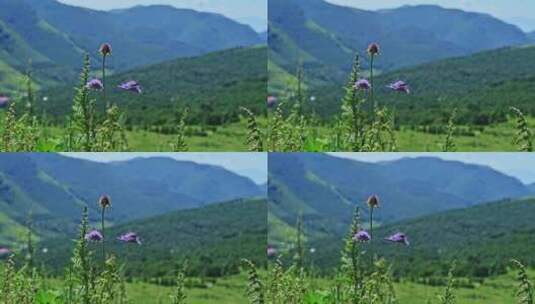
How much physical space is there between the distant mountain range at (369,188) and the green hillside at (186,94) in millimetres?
482

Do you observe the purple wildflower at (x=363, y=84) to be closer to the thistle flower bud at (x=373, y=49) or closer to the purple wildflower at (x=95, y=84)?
the thistle flower bud at (x=373, y=49)

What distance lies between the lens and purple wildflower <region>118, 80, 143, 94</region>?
22.1 feet

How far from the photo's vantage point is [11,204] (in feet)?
22.6

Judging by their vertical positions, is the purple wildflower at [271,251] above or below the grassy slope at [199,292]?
above

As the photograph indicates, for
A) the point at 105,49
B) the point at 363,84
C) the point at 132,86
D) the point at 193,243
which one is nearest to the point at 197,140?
the point at 132,86

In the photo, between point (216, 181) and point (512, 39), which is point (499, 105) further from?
point (216, 181)

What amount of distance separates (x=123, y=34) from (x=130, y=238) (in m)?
1.48

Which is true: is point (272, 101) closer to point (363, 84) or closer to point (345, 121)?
point (345, 121)

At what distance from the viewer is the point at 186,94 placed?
6.87m

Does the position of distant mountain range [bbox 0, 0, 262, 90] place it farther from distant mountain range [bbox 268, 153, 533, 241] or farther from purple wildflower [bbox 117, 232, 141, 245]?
purple wildflower [bbox 117, 232, 141, 245]

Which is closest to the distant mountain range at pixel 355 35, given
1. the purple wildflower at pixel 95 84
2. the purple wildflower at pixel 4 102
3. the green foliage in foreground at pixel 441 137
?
the green foliage in foreground at pixel 441 137

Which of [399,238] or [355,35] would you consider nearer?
[399,238]

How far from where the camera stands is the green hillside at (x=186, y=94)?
675 cm

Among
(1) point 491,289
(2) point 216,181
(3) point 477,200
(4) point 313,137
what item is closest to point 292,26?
(4) point 313,137
